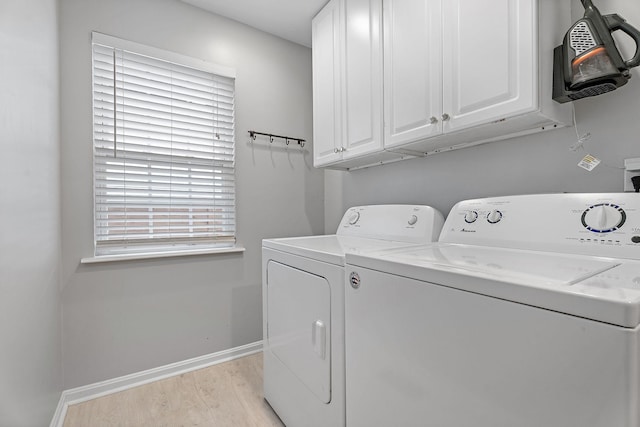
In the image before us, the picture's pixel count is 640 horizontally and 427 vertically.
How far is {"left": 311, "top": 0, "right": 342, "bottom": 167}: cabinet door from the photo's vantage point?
6.33ft

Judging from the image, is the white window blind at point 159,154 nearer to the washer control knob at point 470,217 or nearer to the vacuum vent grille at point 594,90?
the washer control knob at point 470,217

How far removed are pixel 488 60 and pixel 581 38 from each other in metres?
0.28

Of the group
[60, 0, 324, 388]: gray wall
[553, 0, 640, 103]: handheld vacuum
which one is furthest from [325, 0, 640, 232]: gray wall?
[60, 0, 324, 388]: gray wall

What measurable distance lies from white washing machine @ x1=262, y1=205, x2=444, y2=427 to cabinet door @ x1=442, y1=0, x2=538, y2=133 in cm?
52

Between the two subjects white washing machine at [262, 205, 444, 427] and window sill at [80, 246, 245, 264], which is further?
window sill at [80, 246, 245, 264]

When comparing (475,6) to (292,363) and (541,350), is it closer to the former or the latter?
(541,350)

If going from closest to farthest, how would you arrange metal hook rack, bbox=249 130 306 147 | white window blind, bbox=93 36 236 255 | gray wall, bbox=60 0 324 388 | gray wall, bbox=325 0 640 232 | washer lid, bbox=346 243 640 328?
1. washer lid, bbox=346 243 640 328
2. gray wall, bbox=325 0 640 232
3. gray wall, bbox=60 0 324 388
4. white window blind, bbox=93 36 236 255
5. metal hook rack, bbox=249 130 306 147

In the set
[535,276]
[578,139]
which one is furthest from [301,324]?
[578,139]

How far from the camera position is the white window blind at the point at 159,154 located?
1.84m

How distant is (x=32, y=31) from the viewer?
123cm

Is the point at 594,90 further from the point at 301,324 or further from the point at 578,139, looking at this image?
the point at 301,324

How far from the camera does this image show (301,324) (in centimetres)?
135

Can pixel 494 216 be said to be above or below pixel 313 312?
above

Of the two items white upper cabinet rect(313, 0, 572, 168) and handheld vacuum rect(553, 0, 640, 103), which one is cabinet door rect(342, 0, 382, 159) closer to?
white upper cabinet rect(313, 0, 572, 168)
